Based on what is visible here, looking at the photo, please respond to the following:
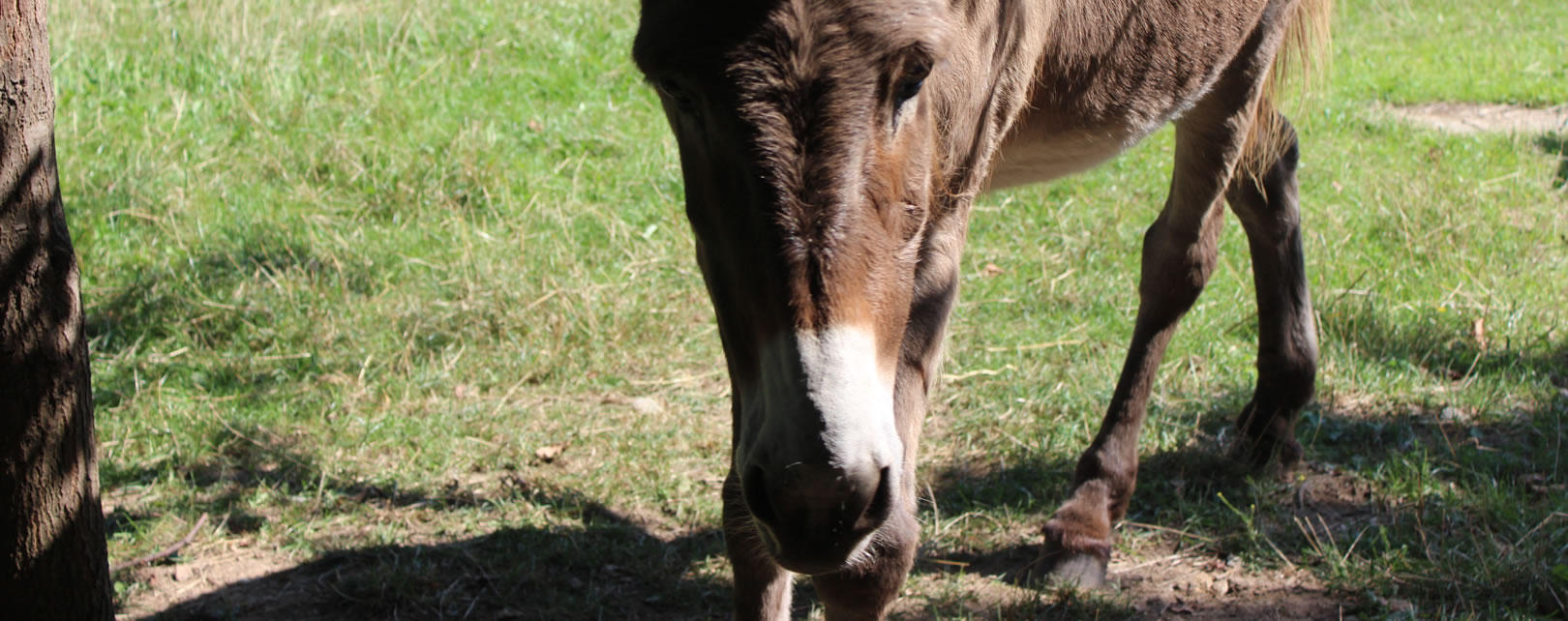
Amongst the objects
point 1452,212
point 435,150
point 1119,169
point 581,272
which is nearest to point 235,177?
point 435,150

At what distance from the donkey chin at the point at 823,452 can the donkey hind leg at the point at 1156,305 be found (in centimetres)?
162

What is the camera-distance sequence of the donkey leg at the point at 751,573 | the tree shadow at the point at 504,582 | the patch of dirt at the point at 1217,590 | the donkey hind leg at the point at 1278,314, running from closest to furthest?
the donkey leg at the point at 751,573 < the patch of dirt at the point at 1217,590 < the tree shadow at the point at 504,582 < the donkey hind leg at the point at 1278,314

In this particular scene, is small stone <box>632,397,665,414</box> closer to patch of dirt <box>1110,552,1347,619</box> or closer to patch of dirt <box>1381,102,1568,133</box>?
patch of dirt <box>1110,552,1347,619</box>

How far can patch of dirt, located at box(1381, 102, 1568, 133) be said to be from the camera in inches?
266

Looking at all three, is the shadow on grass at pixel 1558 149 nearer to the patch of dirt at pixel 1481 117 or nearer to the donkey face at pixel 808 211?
the patch of dirt at pixel 1481 117

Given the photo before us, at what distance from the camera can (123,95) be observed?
6.31 meters

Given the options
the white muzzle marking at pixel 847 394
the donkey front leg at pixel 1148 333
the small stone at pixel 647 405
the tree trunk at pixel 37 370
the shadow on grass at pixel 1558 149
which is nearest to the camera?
the white muzzle marking at pixel 847 394

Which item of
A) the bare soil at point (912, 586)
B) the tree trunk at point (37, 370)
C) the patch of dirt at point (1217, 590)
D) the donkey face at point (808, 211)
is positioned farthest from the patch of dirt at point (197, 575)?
the patch of dirt at point (1217, 590)

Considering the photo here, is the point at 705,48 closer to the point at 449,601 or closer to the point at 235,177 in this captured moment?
the point at 449,601

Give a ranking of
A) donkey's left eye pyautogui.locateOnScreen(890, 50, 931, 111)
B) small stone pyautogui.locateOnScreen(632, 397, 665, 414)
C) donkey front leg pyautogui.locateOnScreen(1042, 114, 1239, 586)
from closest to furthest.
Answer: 1. donkey's left eye pyautogui.locateOnScreen(890, 50, 931, 111)
2. donkey front leg pyautogui.locateOnScreen(1042, 114, 1239, 586)
3. small stone pyautogui.locateOnScreen(632, 397, 665, 414)

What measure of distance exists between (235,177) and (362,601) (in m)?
3.31

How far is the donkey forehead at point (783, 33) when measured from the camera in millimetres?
1564

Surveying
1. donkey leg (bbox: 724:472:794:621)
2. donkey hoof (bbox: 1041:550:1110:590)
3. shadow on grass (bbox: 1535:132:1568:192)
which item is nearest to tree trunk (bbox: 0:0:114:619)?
donkey leg (bbox: 724:472:794:621)

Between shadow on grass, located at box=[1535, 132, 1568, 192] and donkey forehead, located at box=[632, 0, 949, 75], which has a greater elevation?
donkey forehead, located at box=[632, 0, 949, 75]
